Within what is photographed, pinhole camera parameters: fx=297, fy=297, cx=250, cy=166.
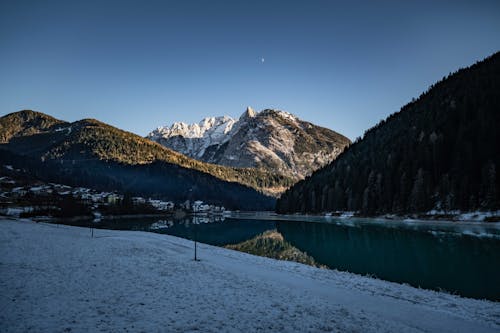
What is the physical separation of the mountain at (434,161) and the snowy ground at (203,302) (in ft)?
263

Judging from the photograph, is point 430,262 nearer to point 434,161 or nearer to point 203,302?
point 203,302

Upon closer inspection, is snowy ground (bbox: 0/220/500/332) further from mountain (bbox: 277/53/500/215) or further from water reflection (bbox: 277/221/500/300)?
mountain (bbox: 277/53/500/215)

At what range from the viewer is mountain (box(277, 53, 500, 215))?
93.1 m

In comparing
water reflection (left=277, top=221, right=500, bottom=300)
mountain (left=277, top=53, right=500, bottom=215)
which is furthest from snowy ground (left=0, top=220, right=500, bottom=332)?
mountain (left=277, top=53, right=500, bottom=215)

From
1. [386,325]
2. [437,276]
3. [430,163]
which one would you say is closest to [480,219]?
[430,163]

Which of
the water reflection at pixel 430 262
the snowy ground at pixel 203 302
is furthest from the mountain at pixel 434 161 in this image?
the snowy ground at pixel 203 302

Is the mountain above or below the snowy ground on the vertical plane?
above

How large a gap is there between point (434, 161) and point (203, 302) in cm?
12192

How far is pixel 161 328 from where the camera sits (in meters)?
10.8

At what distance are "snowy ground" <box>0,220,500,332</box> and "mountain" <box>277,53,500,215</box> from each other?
80314 mm

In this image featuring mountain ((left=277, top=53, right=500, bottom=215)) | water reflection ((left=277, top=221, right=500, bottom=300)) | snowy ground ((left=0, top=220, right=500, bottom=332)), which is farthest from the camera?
mountain ((left=277, top=53, right=500, bottom=215))

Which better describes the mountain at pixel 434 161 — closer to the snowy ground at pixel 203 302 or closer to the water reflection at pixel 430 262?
the water reflection at pixel 430 262

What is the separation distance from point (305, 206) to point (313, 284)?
15766cm

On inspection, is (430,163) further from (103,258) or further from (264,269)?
(103,258)
